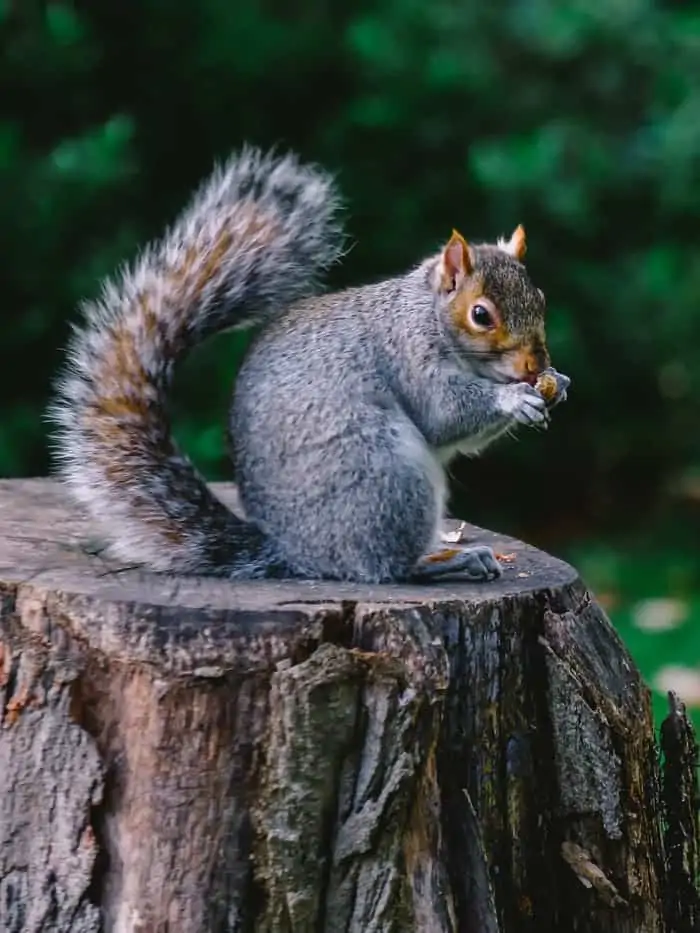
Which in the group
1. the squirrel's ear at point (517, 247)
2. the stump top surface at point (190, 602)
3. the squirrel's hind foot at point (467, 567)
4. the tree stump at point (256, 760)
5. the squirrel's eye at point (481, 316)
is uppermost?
the squirrel's ear at point (517, 247)

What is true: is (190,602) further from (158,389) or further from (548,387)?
(548,387)

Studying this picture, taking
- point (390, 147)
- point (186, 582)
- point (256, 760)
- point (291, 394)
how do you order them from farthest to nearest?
1. point (390, 147)
2. point (291, 394)
3. point (186, 582)
4. point (256, 760)

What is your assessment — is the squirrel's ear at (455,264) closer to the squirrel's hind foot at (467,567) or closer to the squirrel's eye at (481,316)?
the squirrel's eye at (481,316)

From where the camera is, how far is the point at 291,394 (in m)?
1.55

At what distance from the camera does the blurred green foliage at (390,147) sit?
9.18 ft

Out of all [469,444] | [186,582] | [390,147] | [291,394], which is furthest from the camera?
[390,147]

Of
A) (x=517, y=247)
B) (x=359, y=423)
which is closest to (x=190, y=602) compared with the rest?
(x=359, y=423)

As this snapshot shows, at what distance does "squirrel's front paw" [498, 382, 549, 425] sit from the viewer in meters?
1.57

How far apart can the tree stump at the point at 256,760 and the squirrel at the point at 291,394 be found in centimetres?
14

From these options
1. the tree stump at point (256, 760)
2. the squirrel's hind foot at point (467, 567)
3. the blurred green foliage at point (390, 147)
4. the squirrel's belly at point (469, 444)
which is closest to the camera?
the tree stump at point (256, 760)

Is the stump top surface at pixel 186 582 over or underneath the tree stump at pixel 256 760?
over

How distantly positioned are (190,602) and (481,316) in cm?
45

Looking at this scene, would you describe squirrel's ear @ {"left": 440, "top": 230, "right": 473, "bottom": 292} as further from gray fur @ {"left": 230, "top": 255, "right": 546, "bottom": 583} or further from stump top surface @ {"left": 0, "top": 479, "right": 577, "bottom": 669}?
stump top surface @ {"left": 0, "top": 479, "right": 577, "bottom": 669}

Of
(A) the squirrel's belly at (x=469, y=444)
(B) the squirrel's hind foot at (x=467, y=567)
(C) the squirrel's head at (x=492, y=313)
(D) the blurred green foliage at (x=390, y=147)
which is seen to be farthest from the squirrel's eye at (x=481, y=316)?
(D) the blurred green foliage at (x=390, y=147)
